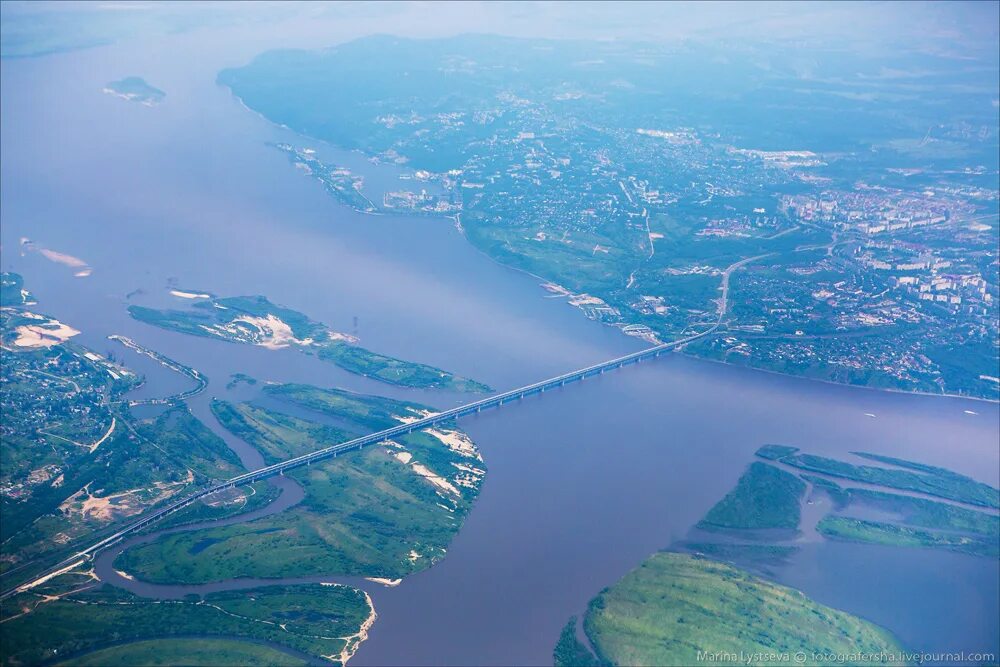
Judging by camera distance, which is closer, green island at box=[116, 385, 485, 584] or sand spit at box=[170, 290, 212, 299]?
green island at box=[116, 385, 485, 584]

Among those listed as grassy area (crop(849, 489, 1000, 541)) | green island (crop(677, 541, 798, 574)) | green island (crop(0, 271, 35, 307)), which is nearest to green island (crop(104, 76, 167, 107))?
green island (crop(0, 271, 35, 307))

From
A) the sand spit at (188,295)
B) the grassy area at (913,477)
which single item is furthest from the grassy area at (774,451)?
the sand spit at (188,295)

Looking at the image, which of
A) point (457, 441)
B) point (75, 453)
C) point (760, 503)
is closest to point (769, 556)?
point (760, 503)

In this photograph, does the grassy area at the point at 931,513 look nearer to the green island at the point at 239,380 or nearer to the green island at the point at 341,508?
the green island at the point at 341,508

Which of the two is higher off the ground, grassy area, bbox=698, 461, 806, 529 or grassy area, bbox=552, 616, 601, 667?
grassy area, bbox=698, 461, 806, 529

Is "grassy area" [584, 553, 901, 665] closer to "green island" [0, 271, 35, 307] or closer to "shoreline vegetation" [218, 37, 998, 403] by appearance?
"shoreline vegetation" [218, 37, 998, 403]

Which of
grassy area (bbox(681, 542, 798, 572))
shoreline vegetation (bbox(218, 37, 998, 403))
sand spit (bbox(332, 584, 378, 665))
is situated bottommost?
sand spit (bbox(332, 584, 378, 665))
